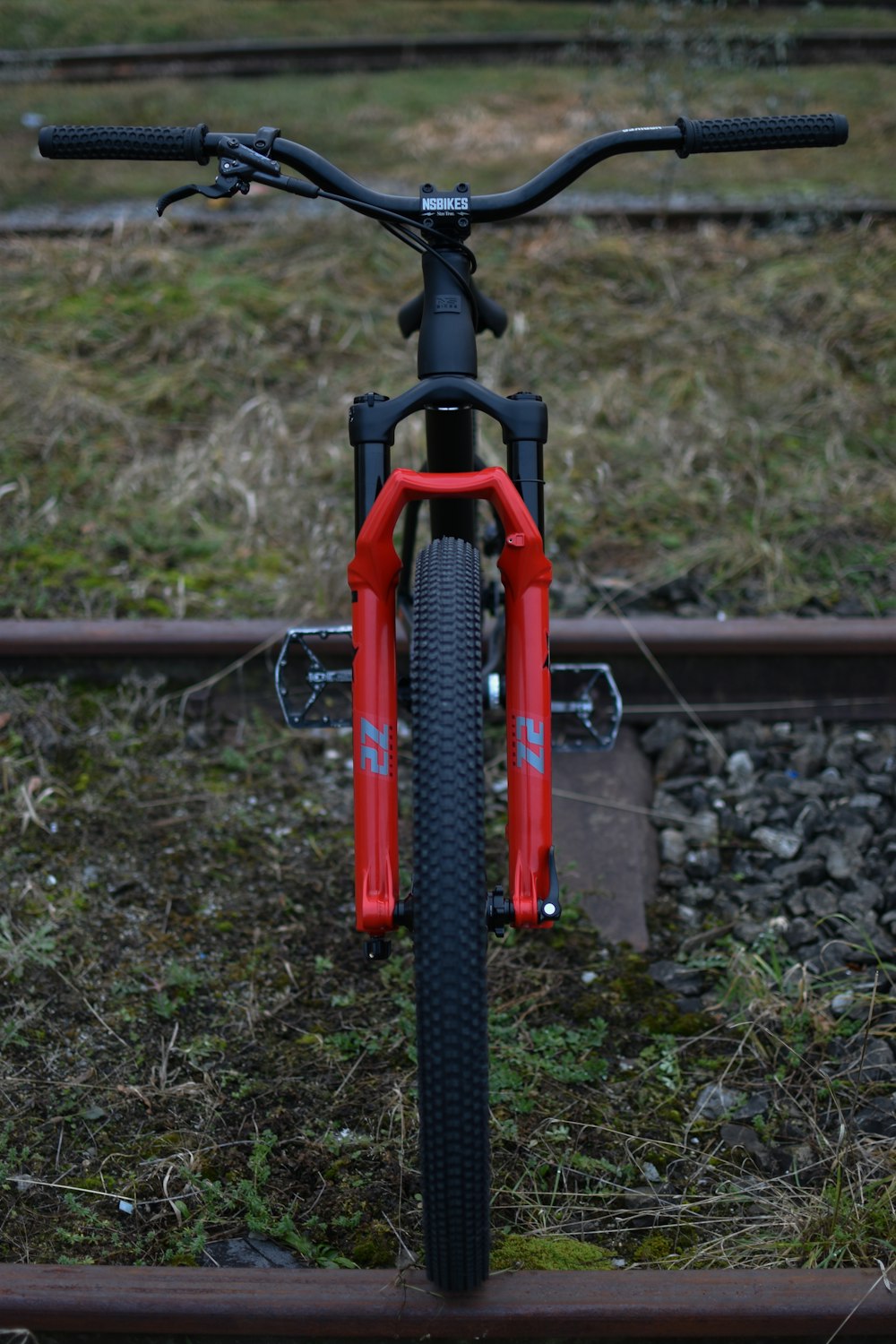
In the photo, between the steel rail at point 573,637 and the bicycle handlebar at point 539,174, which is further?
the steel rail at point 573,637

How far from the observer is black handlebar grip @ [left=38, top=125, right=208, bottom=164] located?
239 centimetres

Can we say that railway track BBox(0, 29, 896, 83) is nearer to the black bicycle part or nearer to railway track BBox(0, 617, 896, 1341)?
the black bicycle part

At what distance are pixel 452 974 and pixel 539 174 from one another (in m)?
1.53

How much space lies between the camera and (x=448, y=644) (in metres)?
2.07

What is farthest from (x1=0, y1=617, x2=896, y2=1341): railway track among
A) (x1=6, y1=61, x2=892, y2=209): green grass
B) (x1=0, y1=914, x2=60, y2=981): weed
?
(x1=6, y1=61, x2=892, y2=209): green grass

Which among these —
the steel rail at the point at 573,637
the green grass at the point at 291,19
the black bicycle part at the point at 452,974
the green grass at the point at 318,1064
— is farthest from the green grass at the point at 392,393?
the green grass at the point at 291,19

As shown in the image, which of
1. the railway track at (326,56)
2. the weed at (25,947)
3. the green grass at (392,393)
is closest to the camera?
the weed at (25,947)

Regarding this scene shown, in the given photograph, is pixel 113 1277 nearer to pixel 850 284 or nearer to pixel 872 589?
pixel 872 589

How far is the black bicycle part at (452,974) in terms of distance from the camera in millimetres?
1943

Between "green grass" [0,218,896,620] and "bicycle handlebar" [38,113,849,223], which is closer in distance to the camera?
"bicycle handlebar" [38,113,849,223]

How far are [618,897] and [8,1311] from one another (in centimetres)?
191

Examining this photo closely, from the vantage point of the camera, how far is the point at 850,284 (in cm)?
621

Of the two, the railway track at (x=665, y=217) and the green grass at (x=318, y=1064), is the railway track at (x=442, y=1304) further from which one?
the railway track at (x=665, y=217)

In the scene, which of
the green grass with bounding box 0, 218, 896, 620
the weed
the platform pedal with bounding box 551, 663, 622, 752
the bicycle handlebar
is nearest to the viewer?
the bicycle handlebar
